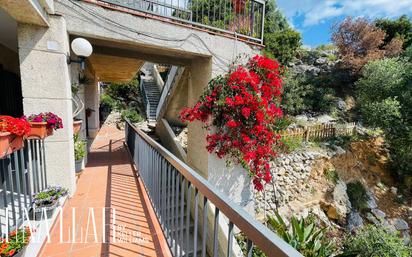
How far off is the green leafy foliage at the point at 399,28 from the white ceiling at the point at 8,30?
70.7ft

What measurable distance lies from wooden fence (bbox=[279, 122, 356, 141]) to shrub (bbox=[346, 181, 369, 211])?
90.2 inches

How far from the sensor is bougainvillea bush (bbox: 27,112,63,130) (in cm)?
281

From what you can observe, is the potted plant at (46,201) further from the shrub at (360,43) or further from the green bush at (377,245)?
the shrub at (360,43)

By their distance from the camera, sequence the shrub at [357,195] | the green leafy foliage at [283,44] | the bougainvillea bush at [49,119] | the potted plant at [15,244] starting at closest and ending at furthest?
the potted plant at [15,244]
the bougainvillea bush at [49,119]
the shrub at [357,195]
the green leafy foliage at [283,44]

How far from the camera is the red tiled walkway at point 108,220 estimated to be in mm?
2207

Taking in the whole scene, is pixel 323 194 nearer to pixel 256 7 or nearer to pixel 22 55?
pixel 256 7

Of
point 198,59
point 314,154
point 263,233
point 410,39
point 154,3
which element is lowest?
point 314,154

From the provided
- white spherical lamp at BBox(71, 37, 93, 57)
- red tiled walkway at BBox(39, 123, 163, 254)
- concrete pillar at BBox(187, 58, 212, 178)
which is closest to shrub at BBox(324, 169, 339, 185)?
concrete pillar at BBox(187, 58, 212, 178)

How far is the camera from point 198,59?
4844 millimetres

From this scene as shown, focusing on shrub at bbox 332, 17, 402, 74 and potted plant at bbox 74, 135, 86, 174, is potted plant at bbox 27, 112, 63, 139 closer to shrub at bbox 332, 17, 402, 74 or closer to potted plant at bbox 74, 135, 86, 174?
potted plant at bbox 74, 135, 86, 174

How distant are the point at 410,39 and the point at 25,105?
74.7 feet

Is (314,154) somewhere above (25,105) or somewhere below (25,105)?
below

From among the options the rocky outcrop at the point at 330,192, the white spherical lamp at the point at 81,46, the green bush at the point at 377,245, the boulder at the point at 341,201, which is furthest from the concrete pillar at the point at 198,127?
the boulder at the point at 341,201

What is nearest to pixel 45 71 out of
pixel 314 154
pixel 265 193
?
pixel 265 193
